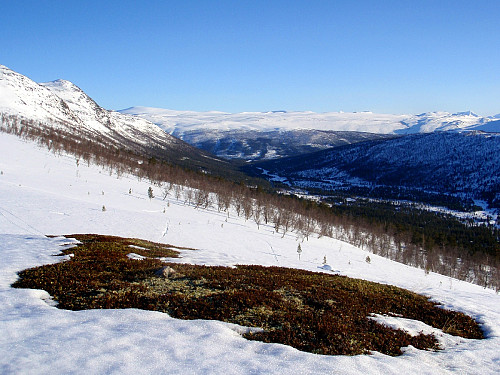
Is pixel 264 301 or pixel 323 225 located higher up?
pixel 264 301

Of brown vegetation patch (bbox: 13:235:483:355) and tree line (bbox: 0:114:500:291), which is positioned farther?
tree line (bbox: 0:114:500:291)

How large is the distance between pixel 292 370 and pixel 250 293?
6181mm

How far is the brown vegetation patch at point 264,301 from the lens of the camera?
10484 millimetres

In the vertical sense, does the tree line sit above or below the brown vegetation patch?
below

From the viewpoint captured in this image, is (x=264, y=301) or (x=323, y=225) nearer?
(x=264, y=301)

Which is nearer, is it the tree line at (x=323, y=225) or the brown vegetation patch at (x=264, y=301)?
the brown vegetation patch at (x=264, y=301)

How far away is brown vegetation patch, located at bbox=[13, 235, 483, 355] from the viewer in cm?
1048

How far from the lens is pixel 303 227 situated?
90375mm

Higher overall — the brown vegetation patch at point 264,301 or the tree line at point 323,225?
the brown vegetation patch at point 264,301

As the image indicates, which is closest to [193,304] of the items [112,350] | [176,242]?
[112,350]

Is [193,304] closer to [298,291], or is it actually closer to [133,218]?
[298,291]

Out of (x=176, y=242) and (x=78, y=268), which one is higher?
(x=78, y=268)

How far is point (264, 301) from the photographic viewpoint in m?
13.0

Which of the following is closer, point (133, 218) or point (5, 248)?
point (5, 248)
